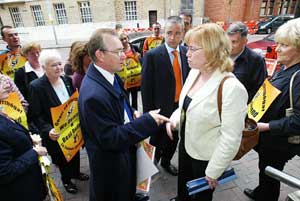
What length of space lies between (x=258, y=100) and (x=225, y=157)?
0.79 metres

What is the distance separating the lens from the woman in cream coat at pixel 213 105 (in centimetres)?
144

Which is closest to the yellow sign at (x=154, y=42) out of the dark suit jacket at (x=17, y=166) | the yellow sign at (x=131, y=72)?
the yellow sign at (x=131, y=72)

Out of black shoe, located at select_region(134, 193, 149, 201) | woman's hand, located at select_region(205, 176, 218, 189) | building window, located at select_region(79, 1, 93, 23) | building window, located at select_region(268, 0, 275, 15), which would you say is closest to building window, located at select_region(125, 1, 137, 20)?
building window, located at select_region(79, 1, 93, 23)

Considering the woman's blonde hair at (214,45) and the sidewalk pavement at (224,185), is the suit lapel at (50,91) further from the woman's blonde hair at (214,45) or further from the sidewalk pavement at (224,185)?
the woman's blonde hair at (214,45)

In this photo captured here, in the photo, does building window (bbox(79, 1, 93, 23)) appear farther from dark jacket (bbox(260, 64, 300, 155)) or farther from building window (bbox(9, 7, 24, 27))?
dark jacket (bbox(260, 64, 300, 155))

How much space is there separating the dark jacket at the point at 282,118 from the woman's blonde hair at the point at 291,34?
20 cm

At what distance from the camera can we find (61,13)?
2533cm

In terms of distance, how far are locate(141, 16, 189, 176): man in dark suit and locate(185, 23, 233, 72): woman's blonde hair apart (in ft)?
3.72

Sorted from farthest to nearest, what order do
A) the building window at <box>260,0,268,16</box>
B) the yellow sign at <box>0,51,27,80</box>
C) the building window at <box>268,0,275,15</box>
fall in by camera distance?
the building window at <box>268,0,275,15</box>
the building window at <box>260,0,268,16</box>
the yellow sign at <box>0,51,27,80</box>

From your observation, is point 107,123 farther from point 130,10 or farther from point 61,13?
point 61,13

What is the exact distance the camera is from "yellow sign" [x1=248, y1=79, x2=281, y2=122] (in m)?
1.76

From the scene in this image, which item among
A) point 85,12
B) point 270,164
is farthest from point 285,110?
point 85,12

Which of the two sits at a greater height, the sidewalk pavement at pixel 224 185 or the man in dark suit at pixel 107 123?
the man in dark suit at pixel 107 123

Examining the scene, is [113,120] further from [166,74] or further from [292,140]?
[292,140]
